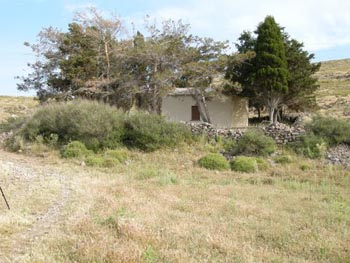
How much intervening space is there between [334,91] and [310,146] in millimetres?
28335

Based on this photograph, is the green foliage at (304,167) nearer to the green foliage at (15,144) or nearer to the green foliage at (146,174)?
the green foliage at (146,174)

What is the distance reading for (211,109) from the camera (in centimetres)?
2603

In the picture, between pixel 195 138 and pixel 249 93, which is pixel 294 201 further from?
pixel 249 93

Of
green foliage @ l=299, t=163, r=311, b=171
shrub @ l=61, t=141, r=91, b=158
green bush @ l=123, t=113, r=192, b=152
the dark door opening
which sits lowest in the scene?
green foliage @ l=299, t=163, r=311, b=171

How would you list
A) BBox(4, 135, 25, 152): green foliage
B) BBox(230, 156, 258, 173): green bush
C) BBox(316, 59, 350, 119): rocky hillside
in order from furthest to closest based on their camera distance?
BBox(316, 59, 350, 119): rocky hillside < BBox(4, 135, 25, 152): green foliage < BBox(230, 156, 258, 173): green bush

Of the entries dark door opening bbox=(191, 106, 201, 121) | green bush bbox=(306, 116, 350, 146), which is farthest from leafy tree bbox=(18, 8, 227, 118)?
green bush bbox=(306, 116, 350, 146)

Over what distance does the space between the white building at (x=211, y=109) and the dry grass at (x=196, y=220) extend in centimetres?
1400

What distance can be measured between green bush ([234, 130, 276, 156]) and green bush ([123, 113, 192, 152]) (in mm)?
2619

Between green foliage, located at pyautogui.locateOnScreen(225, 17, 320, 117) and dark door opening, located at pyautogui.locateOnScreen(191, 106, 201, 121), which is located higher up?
green foliage, located at pyautogui.locateOnScreen(225, 17, 320, 117)

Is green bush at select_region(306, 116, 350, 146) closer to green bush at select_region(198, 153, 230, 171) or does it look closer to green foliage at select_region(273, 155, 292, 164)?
green foliage at select_region(273, 155, 292, 164)

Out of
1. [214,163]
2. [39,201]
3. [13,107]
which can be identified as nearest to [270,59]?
[214,163]

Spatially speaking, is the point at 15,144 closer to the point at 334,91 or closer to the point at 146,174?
the point at 146,174

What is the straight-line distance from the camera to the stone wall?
55.1ft

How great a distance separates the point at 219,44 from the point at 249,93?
376cm
